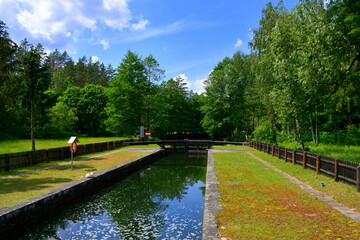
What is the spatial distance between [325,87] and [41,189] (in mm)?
17732

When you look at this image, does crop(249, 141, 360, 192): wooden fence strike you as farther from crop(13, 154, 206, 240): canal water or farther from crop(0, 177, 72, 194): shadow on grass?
crop(0, 177, 72, 194): shadow on grass

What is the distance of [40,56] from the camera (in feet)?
70.7

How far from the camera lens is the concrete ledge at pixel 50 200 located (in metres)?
7.82

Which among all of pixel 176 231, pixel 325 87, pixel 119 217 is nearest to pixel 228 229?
pixel 176 231

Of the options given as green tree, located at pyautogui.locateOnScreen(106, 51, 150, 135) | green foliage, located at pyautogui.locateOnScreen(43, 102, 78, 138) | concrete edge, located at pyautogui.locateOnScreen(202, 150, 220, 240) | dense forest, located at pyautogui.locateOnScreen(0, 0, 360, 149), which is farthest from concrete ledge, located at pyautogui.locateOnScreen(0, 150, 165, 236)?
green foliage, located at pyautogui.locateOnScreen(43, 102, 78, 138)

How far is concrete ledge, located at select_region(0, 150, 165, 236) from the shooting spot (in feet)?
25.6

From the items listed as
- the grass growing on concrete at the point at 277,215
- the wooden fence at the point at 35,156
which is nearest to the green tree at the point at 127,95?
the wooden fence at the point at 35,156

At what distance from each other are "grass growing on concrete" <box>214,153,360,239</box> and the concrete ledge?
6105mm

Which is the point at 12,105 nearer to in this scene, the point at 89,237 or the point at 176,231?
the point at 89,237

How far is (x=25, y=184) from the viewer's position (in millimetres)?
11602

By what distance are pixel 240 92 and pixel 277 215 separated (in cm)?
4359

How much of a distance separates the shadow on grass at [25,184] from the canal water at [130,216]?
1566mm

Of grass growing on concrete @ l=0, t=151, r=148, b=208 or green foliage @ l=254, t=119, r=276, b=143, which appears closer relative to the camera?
grass growing on concrete @ l=0, t=151, r=148, b=208

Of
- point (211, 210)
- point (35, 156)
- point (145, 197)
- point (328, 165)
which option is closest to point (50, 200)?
point (145, 197)
